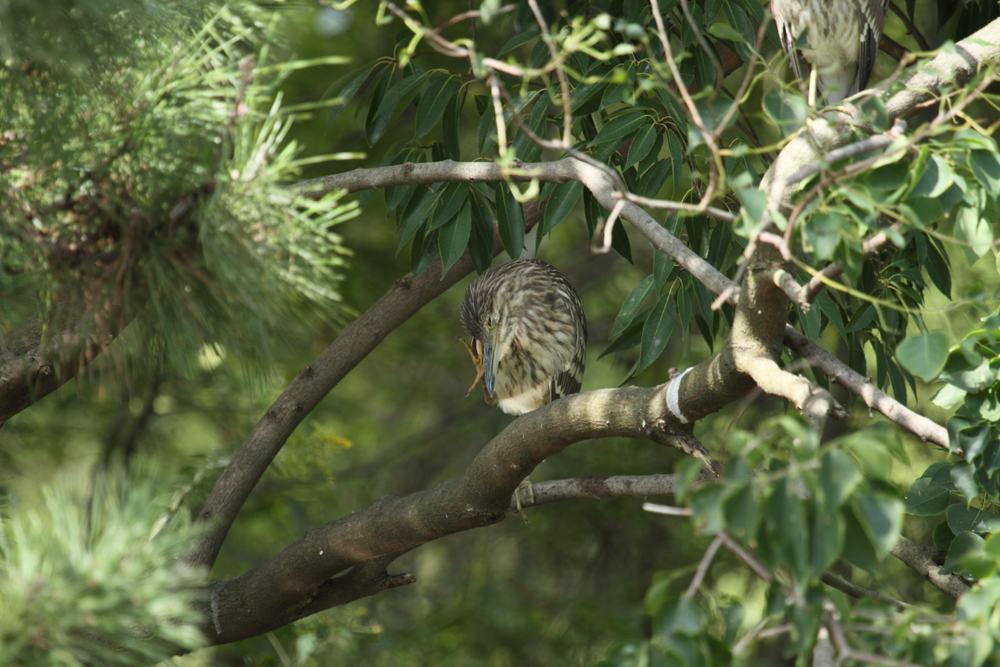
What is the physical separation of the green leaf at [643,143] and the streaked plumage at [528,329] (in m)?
1.44

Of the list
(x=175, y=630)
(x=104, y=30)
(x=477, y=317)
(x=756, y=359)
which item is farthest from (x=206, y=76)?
(x=477, y=317)

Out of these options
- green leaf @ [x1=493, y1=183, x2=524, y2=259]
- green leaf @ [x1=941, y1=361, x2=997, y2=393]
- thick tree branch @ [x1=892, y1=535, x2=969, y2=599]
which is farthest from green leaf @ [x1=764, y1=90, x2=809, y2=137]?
green leaf @ [x1=493, y1=183, x2=524, y2=259]

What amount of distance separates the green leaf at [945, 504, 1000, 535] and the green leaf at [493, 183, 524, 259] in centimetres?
126

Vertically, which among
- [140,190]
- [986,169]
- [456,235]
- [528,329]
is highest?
[140,190]

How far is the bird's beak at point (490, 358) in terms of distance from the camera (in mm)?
3283

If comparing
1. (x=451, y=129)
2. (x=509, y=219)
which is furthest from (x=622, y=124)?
(x=451, y=129)

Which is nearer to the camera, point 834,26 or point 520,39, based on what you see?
point 520,39

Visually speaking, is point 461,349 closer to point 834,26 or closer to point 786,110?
point 834,26

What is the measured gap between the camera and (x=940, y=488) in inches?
67.7

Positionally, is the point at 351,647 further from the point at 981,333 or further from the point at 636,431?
the point at 981,333

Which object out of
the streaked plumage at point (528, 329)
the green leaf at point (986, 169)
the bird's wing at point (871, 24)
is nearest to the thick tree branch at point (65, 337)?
the green leaf at point (986, 169)

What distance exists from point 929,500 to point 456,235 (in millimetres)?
1327

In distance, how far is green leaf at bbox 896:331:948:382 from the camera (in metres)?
1.06

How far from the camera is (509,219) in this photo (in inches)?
96.1
